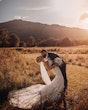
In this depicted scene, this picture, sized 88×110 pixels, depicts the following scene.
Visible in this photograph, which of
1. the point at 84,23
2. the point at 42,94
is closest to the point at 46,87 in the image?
the point at 42,94

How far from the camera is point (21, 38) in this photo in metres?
4.30

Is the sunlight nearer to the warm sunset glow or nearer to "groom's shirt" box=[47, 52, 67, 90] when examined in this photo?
the warm sunset glow

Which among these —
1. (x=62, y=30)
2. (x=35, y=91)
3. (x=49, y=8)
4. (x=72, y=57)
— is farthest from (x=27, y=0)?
(x=35, y=91)

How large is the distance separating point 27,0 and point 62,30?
680mm

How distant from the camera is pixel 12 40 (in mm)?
4324

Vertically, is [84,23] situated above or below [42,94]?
above

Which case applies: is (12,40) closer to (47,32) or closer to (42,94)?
(47,32)

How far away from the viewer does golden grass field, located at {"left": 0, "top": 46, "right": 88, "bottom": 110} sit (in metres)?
4.06

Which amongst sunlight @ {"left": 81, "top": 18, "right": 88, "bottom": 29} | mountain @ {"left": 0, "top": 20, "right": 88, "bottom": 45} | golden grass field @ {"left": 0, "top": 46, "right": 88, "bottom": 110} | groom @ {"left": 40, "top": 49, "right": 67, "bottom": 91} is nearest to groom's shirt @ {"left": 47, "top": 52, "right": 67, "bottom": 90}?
groom @ {"left": 40, "top": 49, "right": 67, "bottom": 91}

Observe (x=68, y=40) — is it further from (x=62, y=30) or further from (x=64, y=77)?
(x=64, y=77)

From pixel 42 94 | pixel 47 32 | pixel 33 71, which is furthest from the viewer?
pixel 47 32

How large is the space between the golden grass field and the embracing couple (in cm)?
11

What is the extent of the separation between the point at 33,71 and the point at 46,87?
0.33 m

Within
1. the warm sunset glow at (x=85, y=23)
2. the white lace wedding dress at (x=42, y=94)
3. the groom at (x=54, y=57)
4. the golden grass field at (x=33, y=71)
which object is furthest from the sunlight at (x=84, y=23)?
the white lace wedding dress at (x=42, y=94)
